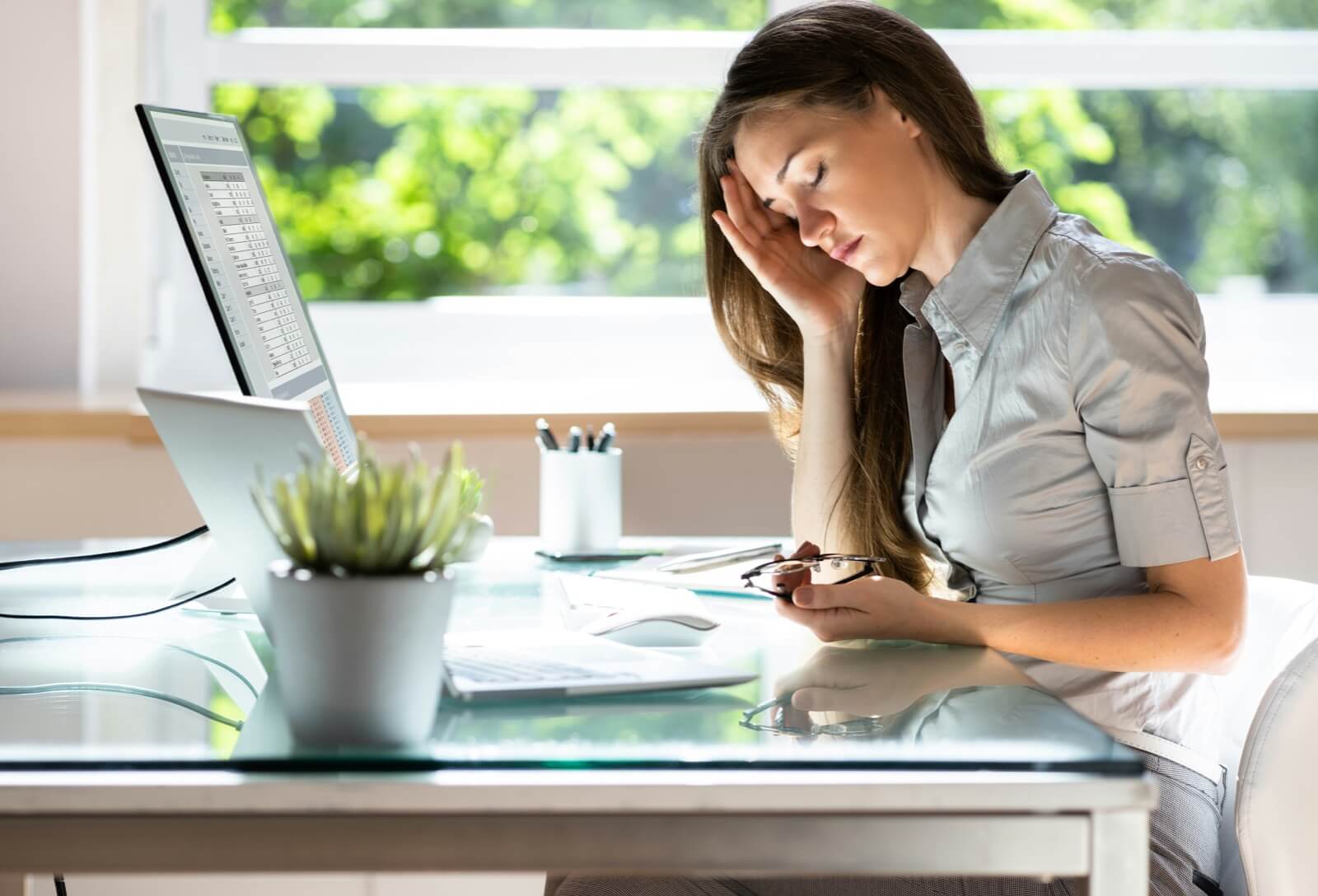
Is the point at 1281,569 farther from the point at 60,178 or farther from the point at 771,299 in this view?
the point at 60,178

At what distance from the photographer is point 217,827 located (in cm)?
69

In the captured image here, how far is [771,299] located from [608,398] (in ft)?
1.93

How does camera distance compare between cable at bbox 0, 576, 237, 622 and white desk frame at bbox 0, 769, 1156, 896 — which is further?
cable at bbox 0, 576, 237, 622

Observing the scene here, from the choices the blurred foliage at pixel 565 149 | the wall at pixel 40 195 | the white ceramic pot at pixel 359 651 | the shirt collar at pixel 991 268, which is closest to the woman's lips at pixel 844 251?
the shirt collar at pixel 991 268

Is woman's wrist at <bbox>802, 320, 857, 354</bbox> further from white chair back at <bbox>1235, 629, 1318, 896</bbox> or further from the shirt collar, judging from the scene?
white chair back at <bbox>1235, 629, 1318, 896</bbox>

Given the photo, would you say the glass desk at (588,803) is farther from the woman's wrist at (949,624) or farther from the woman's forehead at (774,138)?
the woman's forehead at (774,138)

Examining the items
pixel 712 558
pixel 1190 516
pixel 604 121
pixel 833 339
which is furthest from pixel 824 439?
pixel 604 121

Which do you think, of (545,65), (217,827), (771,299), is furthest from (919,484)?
(545,65)

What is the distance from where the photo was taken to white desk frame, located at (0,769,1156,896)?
686 millimetres

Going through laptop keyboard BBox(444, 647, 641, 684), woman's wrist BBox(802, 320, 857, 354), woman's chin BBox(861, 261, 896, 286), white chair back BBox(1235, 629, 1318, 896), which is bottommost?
white chair back BBox(1235, 629, 1318, 896)

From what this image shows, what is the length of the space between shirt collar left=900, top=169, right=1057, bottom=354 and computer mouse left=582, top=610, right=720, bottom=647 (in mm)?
449

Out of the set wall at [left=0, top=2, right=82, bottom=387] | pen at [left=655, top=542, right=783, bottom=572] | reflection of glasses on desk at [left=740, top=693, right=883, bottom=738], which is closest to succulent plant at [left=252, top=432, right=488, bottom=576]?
reflection of glasses on desk at [left=740, top=693, right=883, bottom=738]

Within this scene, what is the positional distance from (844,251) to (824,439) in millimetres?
249

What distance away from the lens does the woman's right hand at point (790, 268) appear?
1.66 metres
